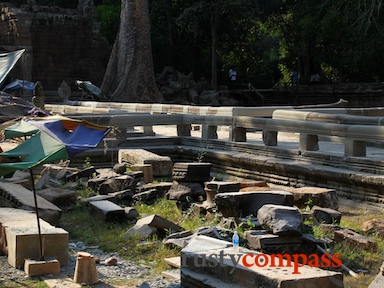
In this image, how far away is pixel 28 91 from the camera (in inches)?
1220

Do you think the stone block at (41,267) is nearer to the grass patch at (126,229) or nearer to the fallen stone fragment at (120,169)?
the grass patch at (126,229)

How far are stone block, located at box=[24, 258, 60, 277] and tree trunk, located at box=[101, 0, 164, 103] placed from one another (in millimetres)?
20601

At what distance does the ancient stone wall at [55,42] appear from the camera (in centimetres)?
3553

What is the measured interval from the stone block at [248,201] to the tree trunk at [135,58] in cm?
1927

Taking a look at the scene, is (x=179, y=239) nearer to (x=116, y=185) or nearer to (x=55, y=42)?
(x=116, y=185)

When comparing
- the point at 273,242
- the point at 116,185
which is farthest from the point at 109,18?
the point at 273,242

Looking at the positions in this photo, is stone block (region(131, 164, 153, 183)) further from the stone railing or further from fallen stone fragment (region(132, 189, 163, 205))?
the stone railing

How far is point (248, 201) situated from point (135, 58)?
20276 millimetres

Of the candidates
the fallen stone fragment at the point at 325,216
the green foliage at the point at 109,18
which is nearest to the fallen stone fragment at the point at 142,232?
the fallen stone fragment at the point at 325,216

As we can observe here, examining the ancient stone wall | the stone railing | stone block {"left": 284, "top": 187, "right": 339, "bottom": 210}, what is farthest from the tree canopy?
stone block {"left": 284, "top": 187, "right": 339, "bottom": 210}

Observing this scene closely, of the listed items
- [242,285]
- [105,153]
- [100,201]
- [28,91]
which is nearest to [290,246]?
[242,285]

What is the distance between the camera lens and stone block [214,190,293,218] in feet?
28.2

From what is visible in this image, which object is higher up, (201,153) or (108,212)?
(201,153)

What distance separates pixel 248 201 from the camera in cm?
866
